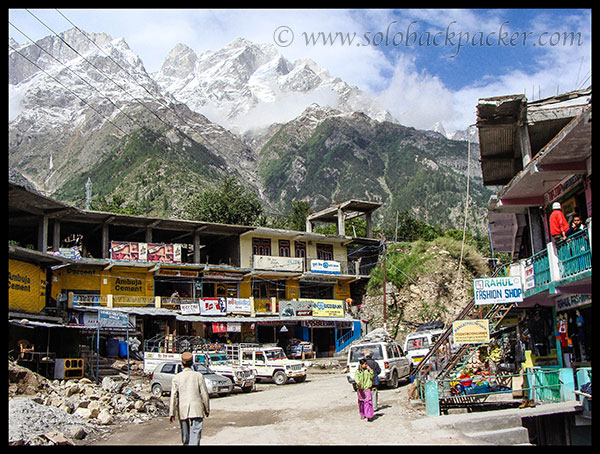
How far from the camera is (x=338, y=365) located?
33.3 m

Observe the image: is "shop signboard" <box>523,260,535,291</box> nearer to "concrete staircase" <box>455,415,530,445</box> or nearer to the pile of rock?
"concrete staircase" <box>455,415,530,445</box>

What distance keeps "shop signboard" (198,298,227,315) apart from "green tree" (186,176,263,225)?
2073 cm

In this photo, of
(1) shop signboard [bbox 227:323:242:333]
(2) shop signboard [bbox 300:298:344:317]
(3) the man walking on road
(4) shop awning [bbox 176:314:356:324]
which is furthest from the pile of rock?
(2) shop signboard [bbox 300:298:344:317]

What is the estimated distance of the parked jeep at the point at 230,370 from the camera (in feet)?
76.3

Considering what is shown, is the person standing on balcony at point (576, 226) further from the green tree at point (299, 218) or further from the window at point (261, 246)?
the green tree at point (299, 218)

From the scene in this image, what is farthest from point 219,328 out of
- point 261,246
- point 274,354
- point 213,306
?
point 261,246

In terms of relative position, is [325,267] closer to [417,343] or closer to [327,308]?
[327,308]

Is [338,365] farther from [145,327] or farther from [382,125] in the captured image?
[382,125]

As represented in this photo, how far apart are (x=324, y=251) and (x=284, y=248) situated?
3.95 meters

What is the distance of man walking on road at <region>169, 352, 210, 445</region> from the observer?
9006 millimetres

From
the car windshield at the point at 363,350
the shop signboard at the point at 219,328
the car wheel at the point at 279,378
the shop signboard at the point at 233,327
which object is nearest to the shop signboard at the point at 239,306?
the shop signboard at the point at 233,327

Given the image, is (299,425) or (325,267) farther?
(325,267)

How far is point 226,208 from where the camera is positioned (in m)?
55.1
